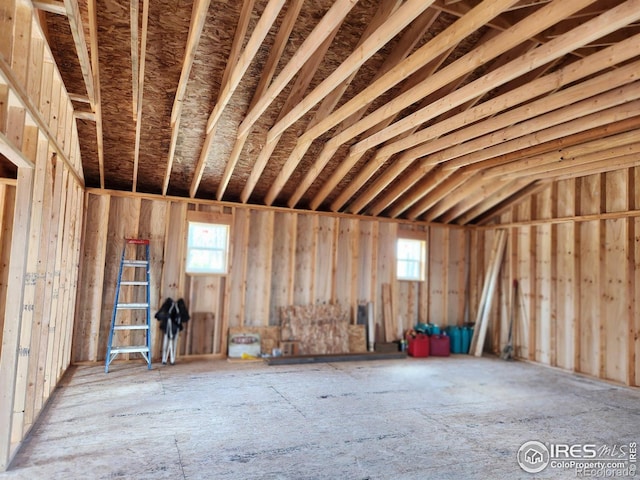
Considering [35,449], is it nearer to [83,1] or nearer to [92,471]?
[92,471]

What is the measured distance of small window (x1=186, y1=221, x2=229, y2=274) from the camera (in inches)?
272

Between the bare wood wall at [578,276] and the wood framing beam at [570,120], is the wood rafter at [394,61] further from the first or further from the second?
the bare wood wall at [578,276]

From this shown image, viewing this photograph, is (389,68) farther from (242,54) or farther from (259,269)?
(259,269)

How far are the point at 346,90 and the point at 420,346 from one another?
16.1 feet

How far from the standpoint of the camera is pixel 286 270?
7426 millimetres

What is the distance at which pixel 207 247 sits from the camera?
7.00m

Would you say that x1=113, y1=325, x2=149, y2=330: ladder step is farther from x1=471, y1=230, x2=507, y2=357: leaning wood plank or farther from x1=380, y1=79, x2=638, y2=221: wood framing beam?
x1=471, y1=230, x2=507, y2=357: leaning wood plank

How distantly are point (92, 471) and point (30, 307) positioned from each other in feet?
4.50

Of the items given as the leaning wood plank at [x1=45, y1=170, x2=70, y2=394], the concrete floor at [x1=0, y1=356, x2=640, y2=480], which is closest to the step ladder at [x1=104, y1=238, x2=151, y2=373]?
the concrete floor at [x1=0, y1=356, x2=640, y2=480]

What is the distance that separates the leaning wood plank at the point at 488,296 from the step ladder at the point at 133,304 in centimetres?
607

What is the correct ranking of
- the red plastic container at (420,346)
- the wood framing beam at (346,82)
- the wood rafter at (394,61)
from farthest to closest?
1. the red plastic container at (420,346)
2. the wood rafter at (394,61)
3. the wood framing beam at (346,82)

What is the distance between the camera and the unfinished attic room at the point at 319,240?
3256 mm

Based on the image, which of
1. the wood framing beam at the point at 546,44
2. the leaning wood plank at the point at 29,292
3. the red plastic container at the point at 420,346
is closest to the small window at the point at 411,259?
the red plastic container at the point at 420,346

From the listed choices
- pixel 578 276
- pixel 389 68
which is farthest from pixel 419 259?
pixel 389 68
